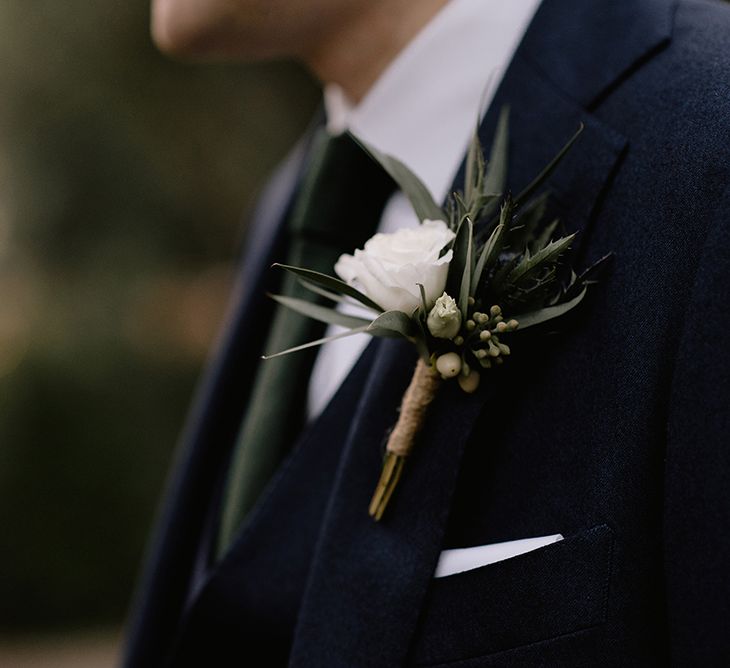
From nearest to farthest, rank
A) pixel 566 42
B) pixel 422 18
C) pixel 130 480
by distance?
pixel 566 42, pixel 422 18, pixel 130 480

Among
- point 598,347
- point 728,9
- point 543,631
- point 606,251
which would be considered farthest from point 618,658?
point 728,9

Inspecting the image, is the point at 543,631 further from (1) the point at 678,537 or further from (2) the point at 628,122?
(2) the point at 628,122

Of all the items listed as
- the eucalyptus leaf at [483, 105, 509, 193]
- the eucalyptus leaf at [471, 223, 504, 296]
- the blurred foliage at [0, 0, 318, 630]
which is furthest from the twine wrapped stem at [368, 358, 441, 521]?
the blurred foliage at [0, 0, 318, 630]

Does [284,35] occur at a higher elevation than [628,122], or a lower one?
higher

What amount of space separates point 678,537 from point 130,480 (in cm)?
344

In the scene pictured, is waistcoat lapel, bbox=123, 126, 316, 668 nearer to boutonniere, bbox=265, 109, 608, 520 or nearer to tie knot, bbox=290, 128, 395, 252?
tie knot, bbox=290, 128, 395, 252

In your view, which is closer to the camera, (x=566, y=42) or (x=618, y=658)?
(x=618, y=658)

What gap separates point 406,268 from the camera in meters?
0.76

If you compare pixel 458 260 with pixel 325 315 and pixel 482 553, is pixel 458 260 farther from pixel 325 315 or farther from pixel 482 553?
pixel 482 553

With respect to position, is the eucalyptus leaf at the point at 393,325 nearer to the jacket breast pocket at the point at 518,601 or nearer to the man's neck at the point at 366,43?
the jacket breast pocket at the point at 518,601

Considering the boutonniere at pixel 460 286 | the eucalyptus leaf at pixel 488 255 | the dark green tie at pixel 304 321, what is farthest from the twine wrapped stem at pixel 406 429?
the dark green tie at pixel 304 321

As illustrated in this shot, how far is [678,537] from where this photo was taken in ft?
2.44

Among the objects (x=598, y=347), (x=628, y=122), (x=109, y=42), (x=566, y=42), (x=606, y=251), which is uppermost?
(x=109, y=42)

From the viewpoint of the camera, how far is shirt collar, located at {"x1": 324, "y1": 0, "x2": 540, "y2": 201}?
3.64 feet
